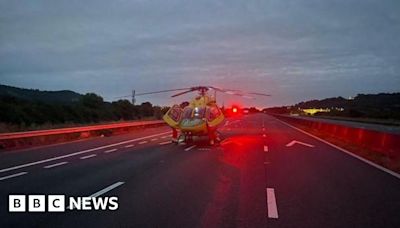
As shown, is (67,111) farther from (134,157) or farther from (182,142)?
(134,157)

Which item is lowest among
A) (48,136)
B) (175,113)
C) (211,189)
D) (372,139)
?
(211,189)

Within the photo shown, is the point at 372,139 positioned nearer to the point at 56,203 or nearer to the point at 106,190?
the point at 106,190

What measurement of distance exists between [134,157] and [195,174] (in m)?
5.41

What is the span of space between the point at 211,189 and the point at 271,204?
2018 mm

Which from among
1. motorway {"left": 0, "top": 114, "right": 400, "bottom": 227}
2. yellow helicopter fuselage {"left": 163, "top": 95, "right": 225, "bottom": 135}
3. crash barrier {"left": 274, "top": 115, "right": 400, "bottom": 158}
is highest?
yellow helicopter fuselage {"left": 163, "top": 95, "right": 225, "bottom": 135}

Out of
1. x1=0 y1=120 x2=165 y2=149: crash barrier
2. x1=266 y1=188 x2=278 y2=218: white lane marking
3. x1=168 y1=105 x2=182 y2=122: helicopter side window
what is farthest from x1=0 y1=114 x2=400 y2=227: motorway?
x1=168 y1=105 x2=182 y2=122: helicopter side window

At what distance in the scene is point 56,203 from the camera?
8.99m

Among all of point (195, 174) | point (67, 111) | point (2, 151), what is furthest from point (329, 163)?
point (67, 111)

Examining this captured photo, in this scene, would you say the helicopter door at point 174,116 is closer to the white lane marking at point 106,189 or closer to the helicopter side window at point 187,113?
the helicopter side window at point 187,113

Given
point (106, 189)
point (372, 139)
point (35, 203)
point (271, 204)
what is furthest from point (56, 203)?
point (372, 139)

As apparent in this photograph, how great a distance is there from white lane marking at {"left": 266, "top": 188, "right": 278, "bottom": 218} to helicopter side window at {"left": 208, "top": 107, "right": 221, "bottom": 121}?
14.6 metres

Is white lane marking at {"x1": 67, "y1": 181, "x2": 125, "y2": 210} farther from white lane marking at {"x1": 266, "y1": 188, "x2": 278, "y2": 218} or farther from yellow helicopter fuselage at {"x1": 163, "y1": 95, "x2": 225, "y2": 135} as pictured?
yellow helicopter fuselage at {"x1": 163, "y1": 95, "x2": 225, "y2": 135}

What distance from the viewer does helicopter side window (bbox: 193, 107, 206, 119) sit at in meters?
24.9

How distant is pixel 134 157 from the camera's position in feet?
59.7
